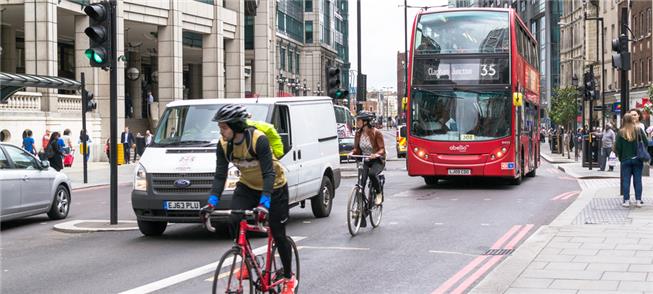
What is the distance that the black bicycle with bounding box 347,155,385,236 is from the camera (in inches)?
479

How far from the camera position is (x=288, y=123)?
1322 centimetres

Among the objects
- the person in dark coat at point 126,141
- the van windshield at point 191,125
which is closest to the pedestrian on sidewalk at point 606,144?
the van windshield at point 191,125

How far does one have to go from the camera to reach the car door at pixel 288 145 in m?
12.8

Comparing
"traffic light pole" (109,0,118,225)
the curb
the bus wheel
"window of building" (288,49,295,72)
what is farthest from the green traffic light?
"window of building" (288,49,295,72)

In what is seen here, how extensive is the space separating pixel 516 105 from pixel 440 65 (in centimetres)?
203

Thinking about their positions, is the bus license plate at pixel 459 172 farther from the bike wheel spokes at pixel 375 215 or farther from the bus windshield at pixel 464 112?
the bike wheel spokes at pixel 375 215

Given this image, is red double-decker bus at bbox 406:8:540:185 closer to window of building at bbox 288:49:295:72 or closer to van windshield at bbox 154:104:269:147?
van windshield at bbox 154:104:269:147

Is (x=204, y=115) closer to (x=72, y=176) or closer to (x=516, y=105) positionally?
(x=516, y=105)

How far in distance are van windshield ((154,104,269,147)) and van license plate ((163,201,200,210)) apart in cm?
91

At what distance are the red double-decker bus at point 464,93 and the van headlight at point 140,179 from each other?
1007 cm

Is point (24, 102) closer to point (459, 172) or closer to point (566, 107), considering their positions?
point (459, 172)

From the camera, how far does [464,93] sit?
20812mm

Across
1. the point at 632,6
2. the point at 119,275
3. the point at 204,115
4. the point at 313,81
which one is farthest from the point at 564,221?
the point at 313,81

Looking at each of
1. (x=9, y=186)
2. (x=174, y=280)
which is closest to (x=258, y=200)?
(x=174, y=280)
